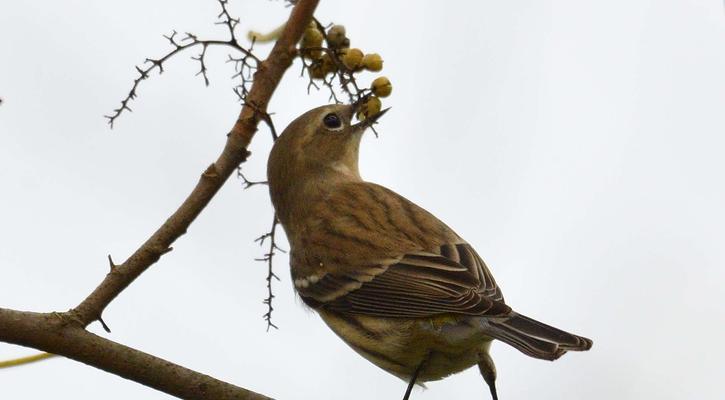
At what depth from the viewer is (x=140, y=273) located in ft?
10.5

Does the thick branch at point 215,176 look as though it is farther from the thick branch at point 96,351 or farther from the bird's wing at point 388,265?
the bird's wing at point 388,265

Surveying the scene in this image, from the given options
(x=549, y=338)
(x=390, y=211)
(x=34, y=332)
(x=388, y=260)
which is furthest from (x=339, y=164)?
(x=34, y=332)

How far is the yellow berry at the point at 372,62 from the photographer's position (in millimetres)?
4234

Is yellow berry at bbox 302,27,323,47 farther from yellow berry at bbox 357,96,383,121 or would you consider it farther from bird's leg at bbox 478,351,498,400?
bird's leg at bbox 478,351,498,400

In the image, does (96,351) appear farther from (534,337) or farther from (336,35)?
(534,337)

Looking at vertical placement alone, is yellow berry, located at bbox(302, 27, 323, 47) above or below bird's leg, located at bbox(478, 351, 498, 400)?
above

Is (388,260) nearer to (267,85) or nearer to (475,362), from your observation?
(475,362)

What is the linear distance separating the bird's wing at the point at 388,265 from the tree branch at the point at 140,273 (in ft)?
6.32

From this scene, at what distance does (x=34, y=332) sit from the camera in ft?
10.0

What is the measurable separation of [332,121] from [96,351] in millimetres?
3762

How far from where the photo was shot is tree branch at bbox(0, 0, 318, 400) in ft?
10.2

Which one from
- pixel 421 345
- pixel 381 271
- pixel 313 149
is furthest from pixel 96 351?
pixel 313 149

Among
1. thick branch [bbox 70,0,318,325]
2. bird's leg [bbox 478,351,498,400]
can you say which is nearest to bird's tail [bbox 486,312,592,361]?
bird's leg [bbox 478,351,498,400]

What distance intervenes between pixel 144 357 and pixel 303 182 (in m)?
3.54
